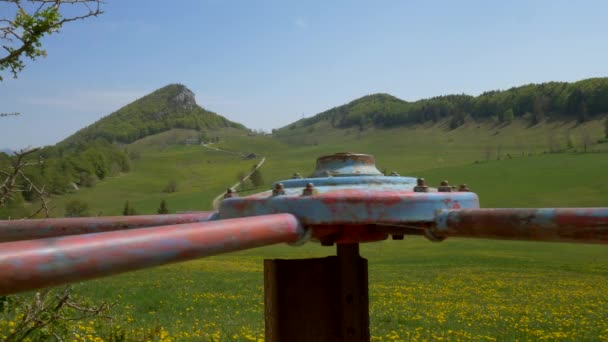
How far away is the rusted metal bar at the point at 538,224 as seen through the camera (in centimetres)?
116

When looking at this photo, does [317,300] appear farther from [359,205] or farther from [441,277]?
[441,277]

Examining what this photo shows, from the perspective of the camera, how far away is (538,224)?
1.24 meters

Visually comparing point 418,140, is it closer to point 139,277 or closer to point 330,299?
point 139,277

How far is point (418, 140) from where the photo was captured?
128 m

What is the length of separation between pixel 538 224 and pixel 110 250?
2.96 ft

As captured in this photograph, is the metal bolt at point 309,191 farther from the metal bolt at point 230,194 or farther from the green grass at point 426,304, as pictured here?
the green grass at point 426,304

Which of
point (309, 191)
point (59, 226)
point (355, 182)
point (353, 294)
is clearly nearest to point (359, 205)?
point (309, 191)

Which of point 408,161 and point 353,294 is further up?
point 408,161

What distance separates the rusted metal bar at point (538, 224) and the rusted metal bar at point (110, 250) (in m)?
0.54

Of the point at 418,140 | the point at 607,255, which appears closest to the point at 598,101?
the point at 418,140

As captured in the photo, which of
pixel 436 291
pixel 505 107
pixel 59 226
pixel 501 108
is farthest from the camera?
pixel 501 108

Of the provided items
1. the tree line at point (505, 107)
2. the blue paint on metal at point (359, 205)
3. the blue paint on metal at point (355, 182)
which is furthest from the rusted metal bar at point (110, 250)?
the tree line at point (505, 107)

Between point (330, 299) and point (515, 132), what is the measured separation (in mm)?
124907

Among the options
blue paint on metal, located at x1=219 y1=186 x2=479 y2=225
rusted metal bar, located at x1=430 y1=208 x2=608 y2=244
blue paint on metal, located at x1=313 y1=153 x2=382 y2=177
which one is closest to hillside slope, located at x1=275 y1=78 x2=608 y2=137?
blue paint on metal, located at x1=313 y1=153 x2=382 y2=177
